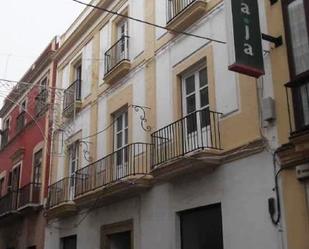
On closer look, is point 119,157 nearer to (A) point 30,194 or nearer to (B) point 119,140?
(B) point 119,140

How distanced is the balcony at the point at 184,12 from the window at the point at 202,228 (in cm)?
400

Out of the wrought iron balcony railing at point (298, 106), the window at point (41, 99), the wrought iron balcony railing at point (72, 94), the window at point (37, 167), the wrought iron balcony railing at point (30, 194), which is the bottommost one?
the wrought iron balcony railing at point (298, 106)

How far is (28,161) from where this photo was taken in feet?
68.3

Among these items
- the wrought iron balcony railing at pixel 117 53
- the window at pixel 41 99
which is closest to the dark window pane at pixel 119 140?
the wrought iron balcony railing at pixel 117 53

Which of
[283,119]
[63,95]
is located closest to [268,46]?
[283,119]

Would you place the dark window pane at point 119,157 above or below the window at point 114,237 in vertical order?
above

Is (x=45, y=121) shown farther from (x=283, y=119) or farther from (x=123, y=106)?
(x=283, y=119)

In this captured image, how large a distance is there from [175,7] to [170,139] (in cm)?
314

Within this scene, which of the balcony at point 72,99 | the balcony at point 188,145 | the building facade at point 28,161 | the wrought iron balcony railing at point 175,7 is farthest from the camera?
the building facade at point 28,161

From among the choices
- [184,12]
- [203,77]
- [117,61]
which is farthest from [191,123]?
[117,61]

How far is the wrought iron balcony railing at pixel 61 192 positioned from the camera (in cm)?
1587

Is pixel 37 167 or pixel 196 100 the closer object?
pixel 196 100

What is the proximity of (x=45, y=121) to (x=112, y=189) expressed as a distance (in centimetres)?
764

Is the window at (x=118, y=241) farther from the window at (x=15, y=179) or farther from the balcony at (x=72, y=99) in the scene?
the window at (x=15, y=179)
